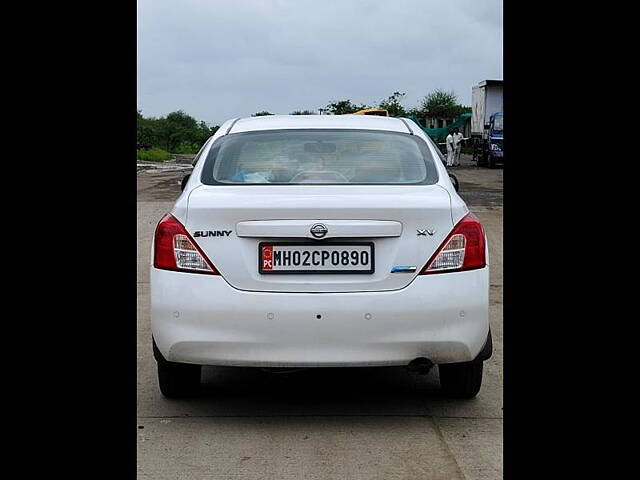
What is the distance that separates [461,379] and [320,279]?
47.7 inches

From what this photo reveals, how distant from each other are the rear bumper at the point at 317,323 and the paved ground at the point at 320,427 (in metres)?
0.38

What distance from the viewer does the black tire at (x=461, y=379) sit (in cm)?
568

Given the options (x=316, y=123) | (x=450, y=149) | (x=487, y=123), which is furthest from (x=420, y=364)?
(x=450, y=149)

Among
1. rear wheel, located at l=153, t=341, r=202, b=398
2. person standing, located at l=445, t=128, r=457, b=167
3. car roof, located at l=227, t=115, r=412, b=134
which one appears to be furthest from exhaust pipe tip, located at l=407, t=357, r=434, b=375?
person standing, located at l=445, t=128, r=457, b=167

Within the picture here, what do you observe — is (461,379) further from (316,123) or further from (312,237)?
(316,123)

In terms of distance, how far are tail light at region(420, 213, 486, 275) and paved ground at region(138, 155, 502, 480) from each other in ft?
2.69

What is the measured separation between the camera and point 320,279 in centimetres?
498

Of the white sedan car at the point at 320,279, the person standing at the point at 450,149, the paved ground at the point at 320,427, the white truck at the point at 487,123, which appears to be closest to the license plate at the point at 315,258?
the white sedan car at the point at 320,279

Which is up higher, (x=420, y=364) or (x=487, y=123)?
(x=487, y=123)

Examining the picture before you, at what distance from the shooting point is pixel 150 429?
5227 millimetres

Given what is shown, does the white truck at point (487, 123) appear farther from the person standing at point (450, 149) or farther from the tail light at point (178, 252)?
the tail light at point (178, 252)
